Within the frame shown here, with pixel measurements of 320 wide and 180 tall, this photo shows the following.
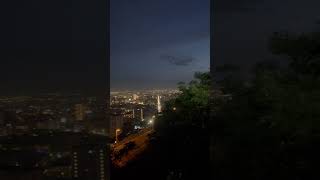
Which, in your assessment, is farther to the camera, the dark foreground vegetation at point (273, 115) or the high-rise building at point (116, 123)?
the high-rise building at point (116, 123)

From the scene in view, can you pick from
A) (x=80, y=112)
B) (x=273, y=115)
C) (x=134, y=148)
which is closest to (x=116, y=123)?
(x=80, y=112)

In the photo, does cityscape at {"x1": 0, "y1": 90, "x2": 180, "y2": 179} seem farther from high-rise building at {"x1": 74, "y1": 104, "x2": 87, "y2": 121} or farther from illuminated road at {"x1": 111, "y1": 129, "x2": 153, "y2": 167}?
illuminated road at {"x1": 111, "y1": 129, "x2": 153, "y2": 167}

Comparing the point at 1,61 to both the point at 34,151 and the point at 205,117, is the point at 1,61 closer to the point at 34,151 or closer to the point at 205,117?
the point at 34,151

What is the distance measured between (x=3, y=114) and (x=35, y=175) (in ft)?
1.65

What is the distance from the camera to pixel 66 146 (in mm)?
3121

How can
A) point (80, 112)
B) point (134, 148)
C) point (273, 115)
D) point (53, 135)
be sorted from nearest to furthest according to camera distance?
point (273, 115) < point (53, 135) < point (80, 112) < point (134, 148)

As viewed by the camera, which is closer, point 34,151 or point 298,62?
point 298,62

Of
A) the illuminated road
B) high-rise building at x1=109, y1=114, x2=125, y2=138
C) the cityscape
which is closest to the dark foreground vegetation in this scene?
the cityscape

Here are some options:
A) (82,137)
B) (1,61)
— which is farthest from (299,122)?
(1,61)

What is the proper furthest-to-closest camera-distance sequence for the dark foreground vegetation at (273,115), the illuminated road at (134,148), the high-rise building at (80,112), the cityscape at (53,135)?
the illuminated road at (134,148)
the high-rise building at (80,112)
the cityscape at (53,135)
the dark foreground vegetation at (273,115)

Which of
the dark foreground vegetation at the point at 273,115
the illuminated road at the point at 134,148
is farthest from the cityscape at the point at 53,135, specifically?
the illuminated road at the point at 134,148

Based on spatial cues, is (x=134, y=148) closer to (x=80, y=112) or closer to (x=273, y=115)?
(x=80, y=112)

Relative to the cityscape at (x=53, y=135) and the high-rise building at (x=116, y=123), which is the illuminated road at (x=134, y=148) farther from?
the cityscape at (x=53, y=135)

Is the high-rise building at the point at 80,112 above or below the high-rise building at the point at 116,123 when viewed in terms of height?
above
